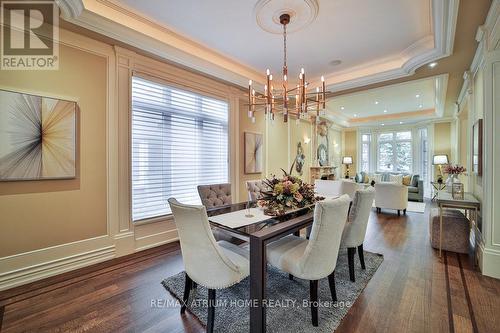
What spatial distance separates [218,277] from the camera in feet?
5.23

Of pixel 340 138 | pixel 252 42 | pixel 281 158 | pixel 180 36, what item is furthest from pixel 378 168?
pixel 180 36

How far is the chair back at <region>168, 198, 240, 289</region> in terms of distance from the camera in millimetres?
1495

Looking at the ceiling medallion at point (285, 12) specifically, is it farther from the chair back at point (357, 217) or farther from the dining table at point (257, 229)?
the dining table at point (257, 229)

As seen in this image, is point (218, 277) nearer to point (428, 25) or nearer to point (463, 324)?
point (463, 324)

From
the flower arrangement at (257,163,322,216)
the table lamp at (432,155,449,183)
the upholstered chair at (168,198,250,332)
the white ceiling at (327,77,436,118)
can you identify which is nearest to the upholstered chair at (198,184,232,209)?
the flower arrangement at (257,163,322,216)

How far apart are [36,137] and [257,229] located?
8.18 ft

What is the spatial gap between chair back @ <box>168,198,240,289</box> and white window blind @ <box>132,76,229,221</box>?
181cm

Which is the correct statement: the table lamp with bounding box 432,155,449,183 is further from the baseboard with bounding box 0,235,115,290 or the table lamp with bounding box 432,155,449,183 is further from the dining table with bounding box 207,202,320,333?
the baseboard with bounding box 0,235,115,290

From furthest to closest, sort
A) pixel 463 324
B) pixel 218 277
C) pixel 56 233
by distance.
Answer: pixel 56 233
pixel 463 324
pixel 218 277

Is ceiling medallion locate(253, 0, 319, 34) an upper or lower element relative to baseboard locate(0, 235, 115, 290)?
upper

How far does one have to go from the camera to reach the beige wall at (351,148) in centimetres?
965

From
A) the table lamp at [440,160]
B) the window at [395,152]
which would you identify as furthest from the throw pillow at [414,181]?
the window at [395,152]

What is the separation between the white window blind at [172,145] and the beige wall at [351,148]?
736 cm

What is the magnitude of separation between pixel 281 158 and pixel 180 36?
352 cm
